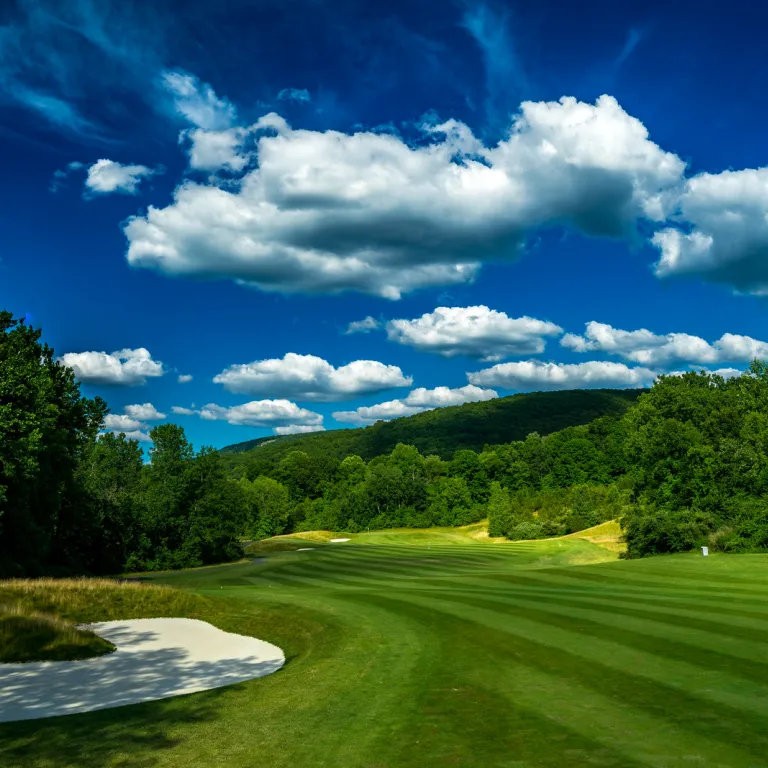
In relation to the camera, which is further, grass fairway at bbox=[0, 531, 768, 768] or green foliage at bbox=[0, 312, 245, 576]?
green foliage at bbox=[0, 312, 245, 576]

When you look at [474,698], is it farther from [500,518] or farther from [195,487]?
[500,518]

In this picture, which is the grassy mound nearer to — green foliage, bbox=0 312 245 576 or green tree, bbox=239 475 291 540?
green foliage, bbox=0 312 245 576

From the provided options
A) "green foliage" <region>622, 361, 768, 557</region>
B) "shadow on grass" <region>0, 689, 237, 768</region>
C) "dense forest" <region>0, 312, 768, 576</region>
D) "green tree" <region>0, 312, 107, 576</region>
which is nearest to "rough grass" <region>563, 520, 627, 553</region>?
"dense forest" <region>0, 312, 768, 576</region>

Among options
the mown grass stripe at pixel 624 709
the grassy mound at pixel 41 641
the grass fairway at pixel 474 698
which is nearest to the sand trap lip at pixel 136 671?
the grassy mound at pixel 41 641

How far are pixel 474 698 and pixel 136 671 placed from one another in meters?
8.60

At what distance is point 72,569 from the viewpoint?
156ft

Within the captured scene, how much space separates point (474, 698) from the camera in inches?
368

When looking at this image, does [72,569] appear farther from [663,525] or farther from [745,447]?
[745,447]

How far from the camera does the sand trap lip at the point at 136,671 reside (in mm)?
11141

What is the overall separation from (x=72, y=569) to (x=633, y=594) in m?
43.5

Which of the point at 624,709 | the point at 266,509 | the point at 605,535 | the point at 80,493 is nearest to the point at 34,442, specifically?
the point at 80,493

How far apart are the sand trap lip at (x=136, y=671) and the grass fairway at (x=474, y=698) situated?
1.05 meters

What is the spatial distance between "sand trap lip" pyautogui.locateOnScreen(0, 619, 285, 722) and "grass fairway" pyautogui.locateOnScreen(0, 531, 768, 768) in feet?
3.46

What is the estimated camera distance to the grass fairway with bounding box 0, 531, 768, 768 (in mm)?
7207
